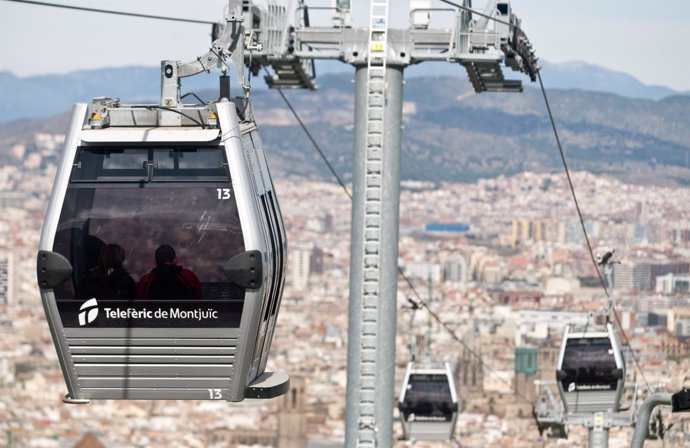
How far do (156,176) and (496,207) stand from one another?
125m

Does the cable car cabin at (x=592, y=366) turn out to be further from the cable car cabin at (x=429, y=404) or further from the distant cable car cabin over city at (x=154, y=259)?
the distant cable car cabin over city at (x=154, y=259)

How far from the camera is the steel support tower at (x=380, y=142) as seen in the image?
40.4ft

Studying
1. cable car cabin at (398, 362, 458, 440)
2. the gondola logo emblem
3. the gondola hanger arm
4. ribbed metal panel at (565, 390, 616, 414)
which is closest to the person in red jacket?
the gondola logo emblem

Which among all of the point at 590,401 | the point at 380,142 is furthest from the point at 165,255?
the point at 590,401

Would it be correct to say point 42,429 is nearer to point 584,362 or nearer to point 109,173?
point 584,362

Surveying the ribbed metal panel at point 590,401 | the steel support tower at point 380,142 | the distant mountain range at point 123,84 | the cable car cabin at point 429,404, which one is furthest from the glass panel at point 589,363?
the distant mountain range at point 123,84

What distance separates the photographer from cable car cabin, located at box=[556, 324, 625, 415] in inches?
825

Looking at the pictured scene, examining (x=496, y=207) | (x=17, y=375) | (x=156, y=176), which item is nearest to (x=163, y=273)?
(x=156, y=176)

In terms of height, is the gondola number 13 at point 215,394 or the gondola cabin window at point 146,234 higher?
the gondola cabin window at point 146,234

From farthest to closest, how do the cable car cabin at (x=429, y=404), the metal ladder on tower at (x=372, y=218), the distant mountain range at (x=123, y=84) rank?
the distant mountain range at (x=123, y=84) → the cable car cabin at (x=429, y=404) → the metal ladder on tower at (x=372, y=218)

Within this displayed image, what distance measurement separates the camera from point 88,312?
25.0 feet

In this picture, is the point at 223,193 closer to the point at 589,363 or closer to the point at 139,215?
the point at 139,215

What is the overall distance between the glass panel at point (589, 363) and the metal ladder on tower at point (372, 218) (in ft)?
28.9

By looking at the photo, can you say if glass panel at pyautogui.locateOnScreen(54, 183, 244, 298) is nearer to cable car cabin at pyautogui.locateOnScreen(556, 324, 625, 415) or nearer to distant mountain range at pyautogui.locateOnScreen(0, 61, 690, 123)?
cable car cabin at pyautogui.locateOnScreen(556, 324, 625, 415)
